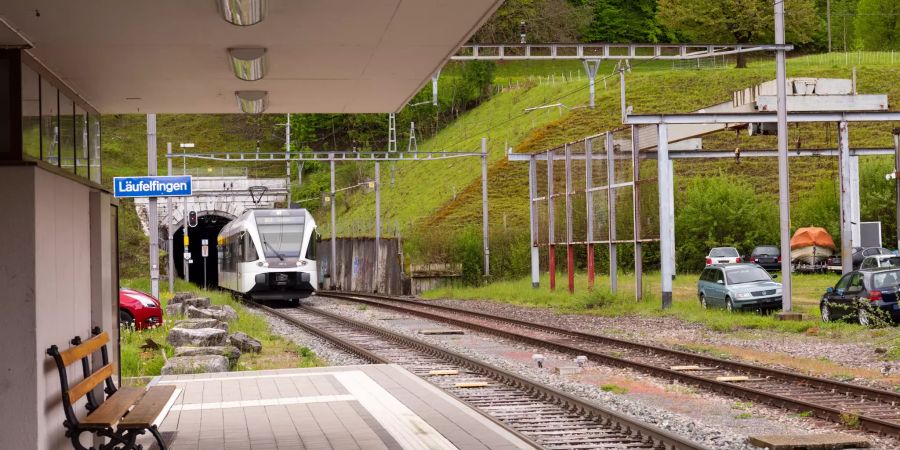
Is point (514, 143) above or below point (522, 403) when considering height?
above

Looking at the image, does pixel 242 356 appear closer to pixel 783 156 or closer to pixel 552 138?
pixel 783 156

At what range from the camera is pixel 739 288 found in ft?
94.6

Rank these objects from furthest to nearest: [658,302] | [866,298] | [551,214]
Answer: [551,214]
[658,302]
[866,298]

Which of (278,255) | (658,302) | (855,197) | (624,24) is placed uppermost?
(624,24)

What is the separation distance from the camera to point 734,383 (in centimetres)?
1589

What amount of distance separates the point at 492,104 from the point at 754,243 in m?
43.4

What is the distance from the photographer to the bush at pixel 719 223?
193 feet

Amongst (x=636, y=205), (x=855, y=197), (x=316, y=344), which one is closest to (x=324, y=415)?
(x=316, y=344)

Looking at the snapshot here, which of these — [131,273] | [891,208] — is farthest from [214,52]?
[131,273]

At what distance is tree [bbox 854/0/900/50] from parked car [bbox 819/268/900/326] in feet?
317

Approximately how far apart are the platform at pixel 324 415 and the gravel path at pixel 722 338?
6.79 metres

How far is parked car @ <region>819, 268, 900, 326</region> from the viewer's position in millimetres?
23125

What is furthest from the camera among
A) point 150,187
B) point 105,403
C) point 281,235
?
point 281,235

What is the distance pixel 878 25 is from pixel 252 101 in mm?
115004
